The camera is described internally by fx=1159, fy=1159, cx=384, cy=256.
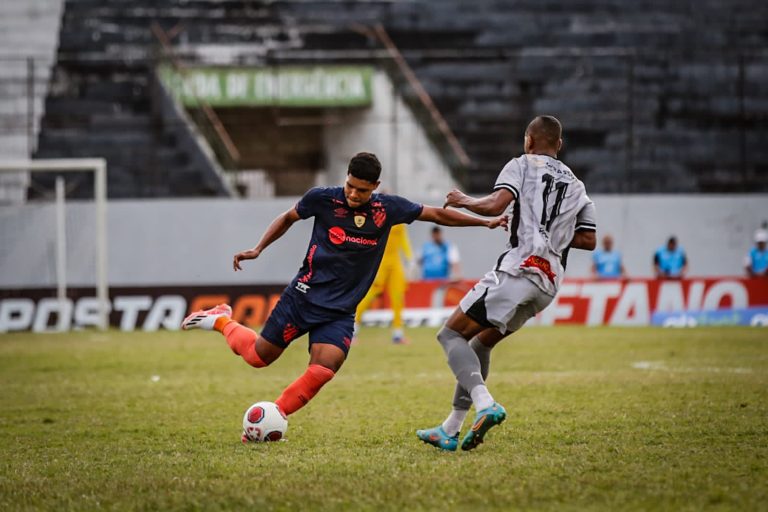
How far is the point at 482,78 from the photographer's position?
1059 inches

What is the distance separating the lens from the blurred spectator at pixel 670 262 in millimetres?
22734

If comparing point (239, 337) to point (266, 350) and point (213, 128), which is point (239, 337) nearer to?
point (266, 350)

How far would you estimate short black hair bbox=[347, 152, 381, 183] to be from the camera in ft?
24.0

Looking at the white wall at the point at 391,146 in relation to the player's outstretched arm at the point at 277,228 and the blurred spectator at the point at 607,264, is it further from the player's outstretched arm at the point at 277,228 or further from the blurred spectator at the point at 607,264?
the player's outstretched arm at the point at 277,228

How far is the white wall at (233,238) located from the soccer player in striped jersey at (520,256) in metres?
16.9

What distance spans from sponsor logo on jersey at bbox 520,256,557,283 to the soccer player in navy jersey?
1.84ft

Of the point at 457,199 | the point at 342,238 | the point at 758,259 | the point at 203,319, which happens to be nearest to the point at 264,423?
the point at 203,319

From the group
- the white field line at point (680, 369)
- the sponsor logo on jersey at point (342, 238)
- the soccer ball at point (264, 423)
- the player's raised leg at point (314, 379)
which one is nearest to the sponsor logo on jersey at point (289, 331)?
the player's raised leg at point (314, 379)

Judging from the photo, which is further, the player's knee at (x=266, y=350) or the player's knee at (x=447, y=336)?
the player's knee at (x=266, y=350)

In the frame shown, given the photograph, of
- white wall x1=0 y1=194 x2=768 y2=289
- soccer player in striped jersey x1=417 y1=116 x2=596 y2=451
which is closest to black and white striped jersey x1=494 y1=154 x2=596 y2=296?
soccer player in striped jersey x1=417 y1=116 x2=596 y2=451

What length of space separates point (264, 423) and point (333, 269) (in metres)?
1.09

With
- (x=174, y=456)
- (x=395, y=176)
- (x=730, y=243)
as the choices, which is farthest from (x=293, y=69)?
(x=174, y=456)

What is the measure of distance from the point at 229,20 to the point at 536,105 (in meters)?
7.84

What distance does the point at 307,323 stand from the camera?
766cm
